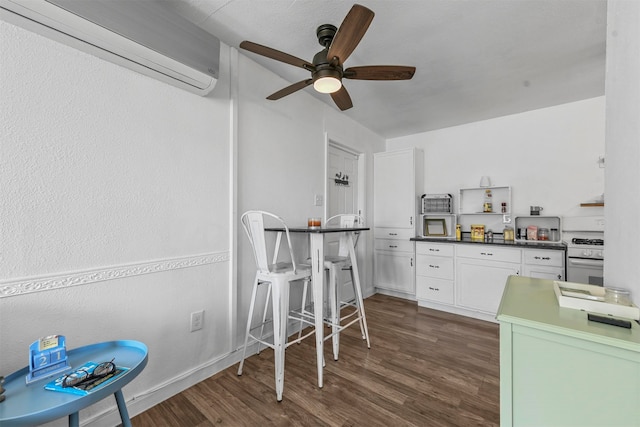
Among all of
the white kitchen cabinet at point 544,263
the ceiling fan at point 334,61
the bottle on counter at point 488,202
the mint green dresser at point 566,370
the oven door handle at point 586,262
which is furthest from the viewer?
the bottle on counter at point 488,202

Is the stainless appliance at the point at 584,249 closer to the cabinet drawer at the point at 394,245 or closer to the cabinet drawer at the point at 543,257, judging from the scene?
the cabinet drawer at the point at 543,257

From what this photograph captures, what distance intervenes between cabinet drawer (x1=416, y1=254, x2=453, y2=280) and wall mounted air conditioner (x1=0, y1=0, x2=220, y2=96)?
319 cm

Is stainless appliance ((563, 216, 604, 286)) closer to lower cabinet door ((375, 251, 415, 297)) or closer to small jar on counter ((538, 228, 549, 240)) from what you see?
small jar on counter ((538, 228, 549, 240))

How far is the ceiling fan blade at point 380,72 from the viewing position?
169 centimetres

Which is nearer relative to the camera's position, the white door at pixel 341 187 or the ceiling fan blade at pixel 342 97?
the ceiling fan blade at pixel 342 97

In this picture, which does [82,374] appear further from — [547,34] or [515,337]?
[547,34]

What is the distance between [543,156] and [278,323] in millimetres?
3754

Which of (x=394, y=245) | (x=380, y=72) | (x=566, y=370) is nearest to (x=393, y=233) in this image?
(x=394, y=245)

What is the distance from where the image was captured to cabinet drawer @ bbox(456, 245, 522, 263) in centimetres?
293

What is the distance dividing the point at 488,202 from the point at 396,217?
1256mm

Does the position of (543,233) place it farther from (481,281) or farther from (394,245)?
(394,245)

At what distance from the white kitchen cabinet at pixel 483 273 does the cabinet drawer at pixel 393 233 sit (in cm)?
71

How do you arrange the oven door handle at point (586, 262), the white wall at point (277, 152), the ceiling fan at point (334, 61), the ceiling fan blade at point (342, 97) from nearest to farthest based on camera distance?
the ceiling fan at point (334, 61) → the ceiling fan blade at point (342, 97) → the white wall at point (277, 152) → the oven door handle at point (586, 262)

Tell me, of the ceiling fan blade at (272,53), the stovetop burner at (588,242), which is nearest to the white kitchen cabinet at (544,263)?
the stovetop burner at (588,242)
